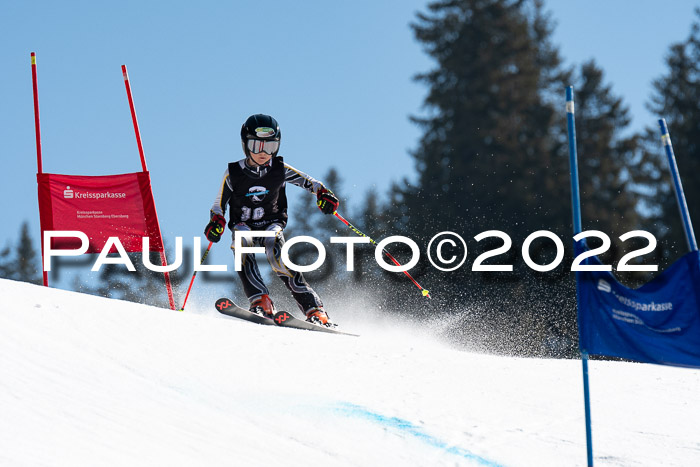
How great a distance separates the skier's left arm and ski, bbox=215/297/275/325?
53.2 inches

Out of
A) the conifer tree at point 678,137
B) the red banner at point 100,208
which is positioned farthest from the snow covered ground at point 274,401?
the conifer tree at point 678,137

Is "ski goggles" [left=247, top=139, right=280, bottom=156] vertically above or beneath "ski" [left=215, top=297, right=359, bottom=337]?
above

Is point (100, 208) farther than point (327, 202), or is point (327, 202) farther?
point (100, 208)

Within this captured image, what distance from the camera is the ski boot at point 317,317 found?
8531 mm

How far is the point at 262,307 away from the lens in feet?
27.9

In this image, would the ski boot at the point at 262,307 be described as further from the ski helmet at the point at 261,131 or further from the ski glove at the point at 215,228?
the ski helmet at the point at 261,131

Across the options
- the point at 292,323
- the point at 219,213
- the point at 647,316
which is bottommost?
the point at 292,323

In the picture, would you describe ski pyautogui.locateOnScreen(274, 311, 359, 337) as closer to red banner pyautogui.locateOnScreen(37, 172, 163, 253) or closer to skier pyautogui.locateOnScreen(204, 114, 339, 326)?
skier pyautogui.locateOnScreen(204, 114, 339, 326)

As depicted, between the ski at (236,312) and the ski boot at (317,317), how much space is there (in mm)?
472

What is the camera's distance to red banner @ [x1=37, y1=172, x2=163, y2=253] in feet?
30.1

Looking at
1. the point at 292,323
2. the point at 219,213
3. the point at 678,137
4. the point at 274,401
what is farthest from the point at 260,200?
the point at 678,137

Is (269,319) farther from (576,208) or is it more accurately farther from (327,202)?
(576,208)

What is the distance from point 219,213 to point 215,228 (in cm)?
17

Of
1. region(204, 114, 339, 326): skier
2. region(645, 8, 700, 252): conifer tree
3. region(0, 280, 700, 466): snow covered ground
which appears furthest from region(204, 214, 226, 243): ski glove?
region(645, 8, 700, 252): conifer tree
